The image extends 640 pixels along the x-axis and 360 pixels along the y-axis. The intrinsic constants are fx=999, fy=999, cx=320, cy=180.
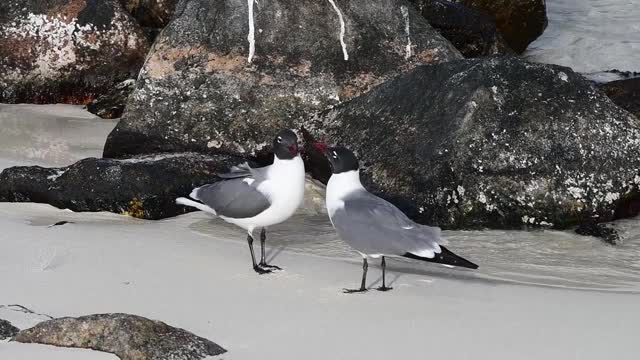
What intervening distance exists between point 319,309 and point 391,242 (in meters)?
0.65

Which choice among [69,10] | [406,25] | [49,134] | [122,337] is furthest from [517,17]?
[122,337]

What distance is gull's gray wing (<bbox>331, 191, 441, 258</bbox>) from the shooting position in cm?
579

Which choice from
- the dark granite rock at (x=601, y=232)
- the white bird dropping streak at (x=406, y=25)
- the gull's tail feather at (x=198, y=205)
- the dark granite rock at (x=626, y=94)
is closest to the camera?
the gull's tail feather at (x=198, y=205)

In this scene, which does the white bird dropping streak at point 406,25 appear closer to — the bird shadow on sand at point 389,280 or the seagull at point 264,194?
the seagull at point 264,194

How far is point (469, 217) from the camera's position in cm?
741

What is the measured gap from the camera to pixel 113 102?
35.2 ft

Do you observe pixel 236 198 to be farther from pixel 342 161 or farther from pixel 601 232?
pixel 601 232

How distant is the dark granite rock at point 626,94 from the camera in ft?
32.9

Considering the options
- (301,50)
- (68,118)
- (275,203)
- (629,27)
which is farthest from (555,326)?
(629,27)

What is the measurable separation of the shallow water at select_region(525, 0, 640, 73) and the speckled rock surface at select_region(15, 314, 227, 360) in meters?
9.99

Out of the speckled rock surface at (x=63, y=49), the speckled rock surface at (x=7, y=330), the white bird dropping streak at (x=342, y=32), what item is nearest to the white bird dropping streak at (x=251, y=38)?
the white bird dropping streak at (x=342, y=32)

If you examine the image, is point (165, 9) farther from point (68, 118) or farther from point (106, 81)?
point (68, 118)

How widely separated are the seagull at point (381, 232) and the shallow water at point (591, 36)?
8247 mm

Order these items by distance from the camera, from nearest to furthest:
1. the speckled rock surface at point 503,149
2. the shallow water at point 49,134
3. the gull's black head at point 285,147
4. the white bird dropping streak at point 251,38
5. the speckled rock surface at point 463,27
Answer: the gull's black head at point 285,147 → the speckled rock surface at point 503,149 → the shallow water at point 49,134 → the white bird dropping streak at point 251,38 → the speckled rock surface at point 463,27
